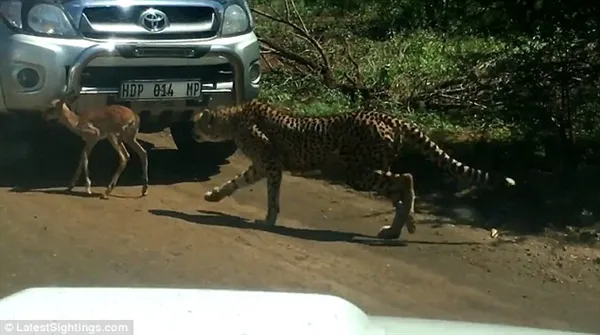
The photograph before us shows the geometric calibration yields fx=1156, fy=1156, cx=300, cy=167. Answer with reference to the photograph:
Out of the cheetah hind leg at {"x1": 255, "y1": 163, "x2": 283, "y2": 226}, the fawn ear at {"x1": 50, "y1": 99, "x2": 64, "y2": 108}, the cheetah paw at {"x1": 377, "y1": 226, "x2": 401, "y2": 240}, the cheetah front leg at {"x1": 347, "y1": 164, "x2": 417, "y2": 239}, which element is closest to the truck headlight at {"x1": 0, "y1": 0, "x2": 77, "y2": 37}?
the fawn ear at {"x1": 50, "y1": 99, "x2": 64, "y2": 108}

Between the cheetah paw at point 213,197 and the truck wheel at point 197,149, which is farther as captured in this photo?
the truck wheel at point 197,149

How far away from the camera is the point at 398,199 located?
7.38 m

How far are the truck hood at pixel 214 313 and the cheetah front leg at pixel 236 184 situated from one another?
17.3 ft

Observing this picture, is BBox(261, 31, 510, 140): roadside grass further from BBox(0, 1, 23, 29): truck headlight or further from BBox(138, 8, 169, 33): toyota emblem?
BBox(0, 1, 23, 29): truck headlight

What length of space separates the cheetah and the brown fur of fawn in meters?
0.54

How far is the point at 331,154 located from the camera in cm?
753

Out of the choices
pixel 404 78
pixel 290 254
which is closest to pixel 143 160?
pixel 290 254

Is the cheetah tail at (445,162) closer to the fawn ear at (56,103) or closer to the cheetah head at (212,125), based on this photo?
the cheetah head at (212,125)

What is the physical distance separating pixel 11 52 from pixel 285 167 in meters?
1.99

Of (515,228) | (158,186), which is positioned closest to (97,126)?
(158,186)

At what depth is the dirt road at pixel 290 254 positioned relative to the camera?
6.04 meters

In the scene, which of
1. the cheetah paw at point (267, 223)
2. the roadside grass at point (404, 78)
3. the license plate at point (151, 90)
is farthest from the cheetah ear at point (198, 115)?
the roadside grass at point (404, 78)

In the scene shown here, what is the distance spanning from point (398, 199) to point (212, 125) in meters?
1.43

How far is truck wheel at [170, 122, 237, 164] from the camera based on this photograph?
9086 mm
